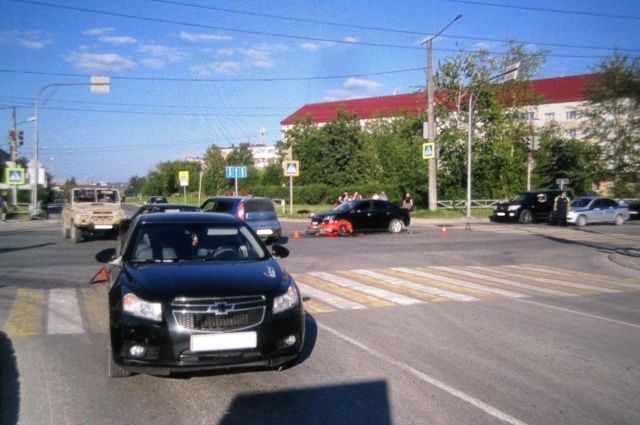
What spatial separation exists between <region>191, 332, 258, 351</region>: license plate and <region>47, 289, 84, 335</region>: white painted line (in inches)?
137

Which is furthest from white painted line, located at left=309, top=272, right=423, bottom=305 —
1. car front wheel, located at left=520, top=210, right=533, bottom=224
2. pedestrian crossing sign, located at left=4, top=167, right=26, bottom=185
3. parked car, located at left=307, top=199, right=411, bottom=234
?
pedestrian crossing sign, located at left=4, top=167, right=26, bottom=185

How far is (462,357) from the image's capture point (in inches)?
273

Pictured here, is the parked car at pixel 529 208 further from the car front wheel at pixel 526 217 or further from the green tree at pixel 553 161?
the green tree at pixel 553 161

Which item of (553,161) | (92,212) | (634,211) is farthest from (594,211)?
(553,161)

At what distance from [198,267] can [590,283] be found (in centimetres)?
995

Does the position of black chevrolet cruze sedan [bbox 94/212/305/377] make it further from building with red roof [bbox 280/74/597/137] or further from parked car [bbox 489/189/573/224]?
building with red roof [bbox 280/74/597/137]

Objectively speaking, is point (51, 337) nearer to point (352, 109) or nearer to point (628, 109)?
point (628, 109)

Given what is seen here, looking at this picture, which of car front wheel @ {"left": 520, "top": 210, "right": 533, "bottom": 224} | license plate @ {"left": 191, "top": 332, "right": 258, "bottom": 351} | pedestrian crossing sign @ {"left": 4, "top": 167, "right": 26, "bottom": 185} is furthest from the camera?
pedestrian crossing sign @ {"left": 4, "top": 167, "right": 26, "bottom": 185}

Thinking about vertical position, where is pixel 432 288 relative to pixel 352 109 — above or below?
below

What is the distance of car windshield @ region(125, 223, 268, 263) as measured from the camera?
6844mm

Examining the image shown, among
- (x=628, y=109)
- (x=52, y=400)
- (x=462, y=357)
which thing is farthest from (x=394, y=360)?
(x=628, y=109)

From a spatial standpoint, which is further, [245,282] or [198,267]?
[198,267]

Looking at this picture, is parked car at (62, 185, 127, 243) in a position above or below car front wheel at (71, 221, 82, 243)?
above

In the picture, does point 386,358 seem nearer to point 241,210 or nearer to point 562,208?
point 241,210
